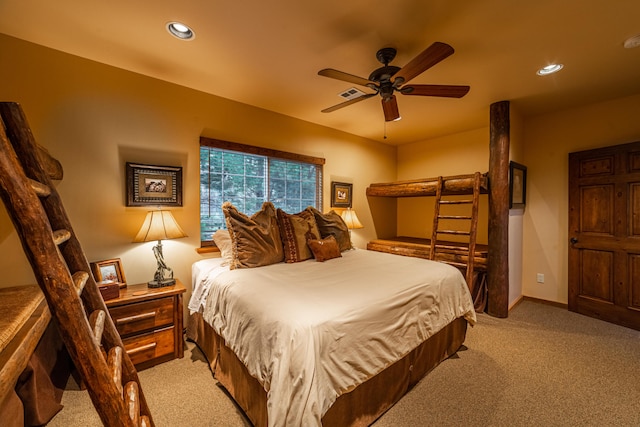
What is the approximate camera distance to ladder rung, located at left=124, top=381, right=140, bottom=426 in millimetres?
795

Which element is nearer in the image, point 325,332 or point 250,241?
point 325,332

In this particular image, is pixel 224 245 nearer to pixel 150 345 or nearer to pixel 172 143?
pixel 150 345

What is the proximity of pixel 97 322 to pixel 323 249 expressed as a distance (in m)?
1.86

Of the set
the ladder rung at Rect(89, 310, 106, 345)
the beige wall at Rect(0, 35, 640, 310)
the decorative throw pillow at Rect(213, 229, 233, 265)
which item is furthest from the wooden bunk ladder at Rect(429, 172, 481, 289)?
the ladder rung at Rect(89, 310, 106, 345)

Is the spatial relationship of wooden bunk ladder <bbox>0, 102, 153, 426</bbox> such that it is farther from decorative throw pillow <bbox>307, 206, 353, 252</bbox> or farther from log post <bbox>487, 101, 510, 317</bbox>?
log post <bbox>487, 101, 510, 317</bbox>

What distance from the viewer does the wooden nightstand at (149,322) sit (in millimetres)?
1939

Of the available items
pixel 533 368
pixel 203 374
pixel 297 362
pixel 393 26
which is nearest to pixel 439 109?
pixel 393 26

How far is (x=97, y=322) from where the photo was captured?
34.4 inches

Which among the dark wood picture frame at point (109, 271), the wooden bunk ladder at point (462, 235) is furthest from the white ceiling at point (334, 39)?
the dark wood picture frame at point (109, 271)

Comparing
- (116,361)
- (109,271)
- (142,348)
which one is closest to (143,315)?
(142,348)

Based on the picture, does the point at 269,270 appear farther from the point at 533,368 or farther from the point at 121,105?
the point at 533,368

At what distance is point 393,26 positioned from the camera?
179 cm

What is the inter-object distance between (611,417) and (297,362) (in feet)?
6.67

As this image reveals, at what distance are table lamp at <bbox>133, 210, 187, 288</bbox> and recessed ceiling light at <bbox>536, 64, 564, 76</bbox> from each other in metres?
3.54
